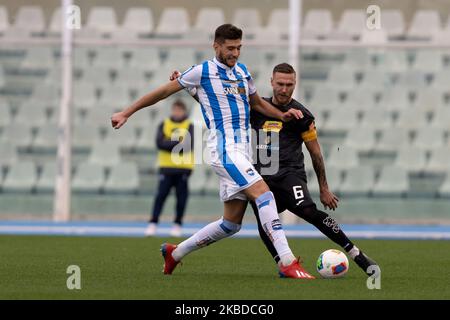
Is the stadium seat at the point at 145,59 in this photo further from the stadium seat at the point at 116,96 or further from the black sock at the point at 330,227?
the black sock at the point at 330,227

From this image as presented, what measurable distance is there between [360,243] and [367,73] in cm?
581

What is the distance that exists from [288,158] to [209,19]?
1007 cm

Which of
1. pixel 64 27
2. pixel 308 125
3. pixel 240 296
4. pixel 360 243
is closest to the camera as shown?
pixel 240 296

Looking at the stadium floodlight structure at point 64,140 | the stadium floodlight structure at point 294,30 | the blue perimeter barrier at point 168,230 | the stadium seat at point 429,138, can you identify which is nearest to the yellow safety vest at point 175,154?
the blue perimeter barrier at point 168,230

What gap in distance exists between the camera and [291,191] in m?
8.43

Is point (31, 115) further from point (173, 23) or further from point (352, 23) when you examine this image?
point (352, 23)

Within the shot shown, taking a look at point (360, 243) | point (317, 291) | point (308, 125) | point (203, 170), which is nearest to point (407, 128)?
point (203, 170)

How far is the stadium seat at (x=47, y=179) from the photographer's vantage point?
60.2ft

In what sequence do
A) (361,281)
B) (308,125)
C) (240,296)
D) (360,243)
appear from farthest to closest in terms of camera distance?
(360,243)
(308,125)
(361,281)
(240,296)

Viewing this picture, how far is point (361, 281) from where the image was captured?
8.00m

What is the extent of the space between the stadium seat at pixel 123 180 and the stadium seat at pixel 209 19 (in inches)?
104

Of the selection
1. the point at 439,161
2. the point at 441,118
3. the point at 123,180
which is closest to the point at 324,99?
the point at 441,118

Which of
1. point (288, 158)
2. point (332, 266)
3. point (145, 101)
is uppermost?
point (145, 101)
